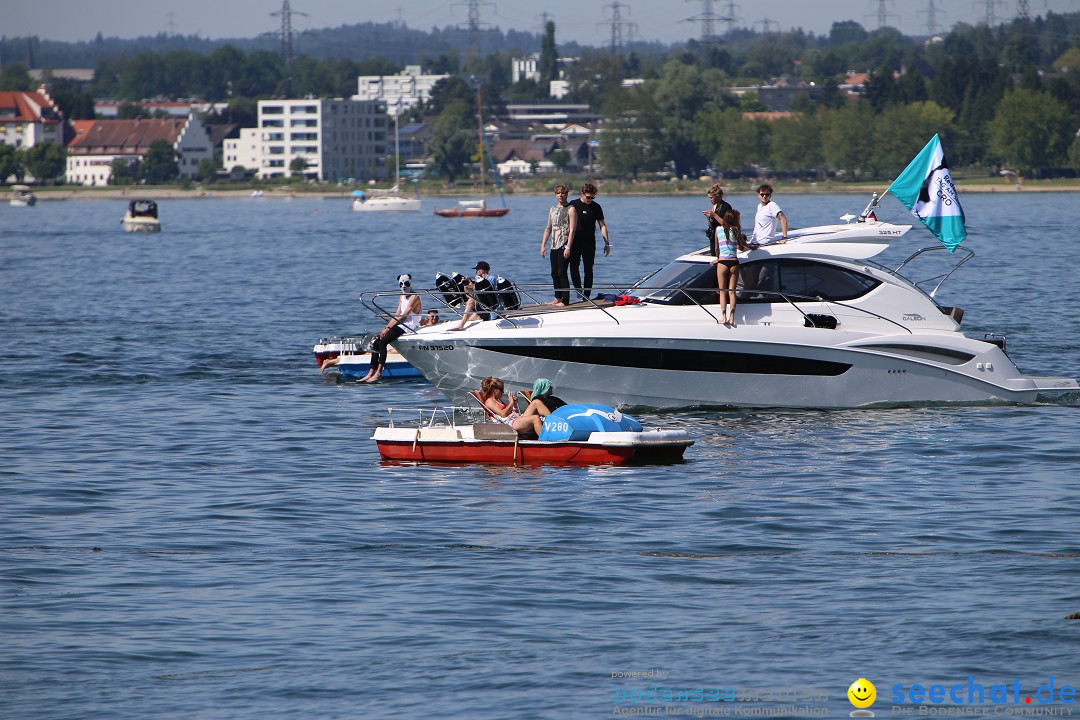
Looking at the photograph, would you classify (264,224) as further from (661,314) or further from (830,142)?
(661,314)

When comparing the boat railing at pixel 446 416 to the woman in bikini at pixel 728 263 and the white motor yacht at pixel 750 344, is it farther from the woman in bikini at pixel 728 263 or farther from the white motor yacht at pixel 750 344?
the woman in bikini at pixel 728 263

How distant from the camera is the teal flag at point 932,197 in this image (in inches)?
861

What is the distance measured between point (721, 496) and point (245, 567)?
5541mm

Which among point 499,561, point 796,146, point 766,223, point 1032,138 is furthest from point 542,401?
point 796,146

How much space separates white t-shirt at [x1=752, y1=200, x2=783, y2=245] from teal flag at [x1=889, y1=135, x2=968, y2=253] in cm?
188

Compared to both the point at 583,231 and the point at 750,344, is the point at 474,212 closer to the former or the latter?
→ the point at 583,231

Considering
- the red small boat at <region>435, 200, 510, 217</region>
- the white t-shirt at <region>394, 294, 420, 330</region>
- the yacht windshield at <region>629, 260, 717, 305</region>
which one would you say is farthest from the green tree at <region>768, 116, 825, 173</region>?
the yacht windshield at <region>629, 260, 717, 305</region>

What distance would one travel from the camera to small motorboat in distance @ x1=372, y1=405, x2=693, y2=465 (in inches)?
704

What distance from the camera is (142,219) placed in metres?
103

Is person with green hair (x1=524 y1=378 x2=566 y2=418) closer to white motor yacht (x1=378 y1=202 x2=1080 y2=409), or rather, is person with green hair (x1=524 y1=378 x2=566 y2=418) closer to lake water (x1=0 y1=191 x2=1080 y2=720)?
lake water (x1=0 y1=191 x2=1080 y2=720)

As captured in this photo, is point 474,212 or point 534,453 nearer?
point 534,453

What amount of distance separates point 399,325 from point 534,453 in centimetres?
650

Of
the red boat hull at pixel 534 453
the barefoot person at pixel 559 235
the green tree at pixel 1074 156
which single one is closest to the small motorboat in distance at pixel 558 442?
the red boat hull at pixel 534 453

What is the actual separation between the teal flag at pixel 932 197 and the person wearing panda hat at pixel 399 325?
24.8 feet
